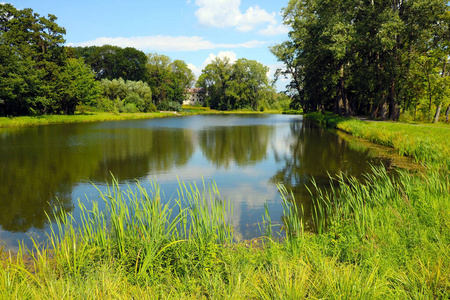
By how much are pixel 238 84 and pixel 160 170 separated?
92.0m

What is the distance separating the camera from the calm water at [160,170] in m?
8.68

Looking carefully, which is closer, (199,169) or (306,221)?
(306,221)

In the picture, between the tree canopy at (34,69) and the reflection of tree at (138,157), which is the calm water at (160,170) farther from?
the tree canopy at (34,69)

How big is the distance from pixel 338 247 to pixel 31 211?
326 inches

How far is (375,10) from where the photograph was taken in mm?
25109

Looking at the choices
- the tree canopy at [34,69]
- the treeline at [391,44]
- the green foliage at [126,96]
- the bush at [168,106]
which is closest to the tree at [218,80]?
the bush at [168,106]

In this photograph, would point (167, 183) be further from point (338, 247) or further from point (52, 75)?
point (52, 75)

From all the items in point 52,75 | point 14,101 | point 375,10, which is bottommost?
point 14,101

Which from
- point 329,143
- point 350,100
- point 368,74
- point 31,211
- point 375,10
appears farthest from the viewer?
point 350,100

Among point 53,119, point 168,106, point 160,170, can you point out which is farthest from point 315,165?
point 168,106

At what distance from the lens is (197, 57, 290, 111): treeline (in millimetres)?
104375

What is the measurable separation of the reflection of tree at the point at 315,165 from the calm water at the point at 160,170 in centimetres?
4

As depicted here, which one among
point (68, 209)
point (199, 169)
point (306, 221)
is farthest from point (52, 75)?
point (306, 221)

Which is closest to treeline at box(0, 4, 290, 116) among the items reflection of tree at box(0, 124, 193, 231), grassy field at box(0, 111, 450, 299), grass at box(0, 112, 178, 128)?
grass at box(0, 112, 178, 128)
